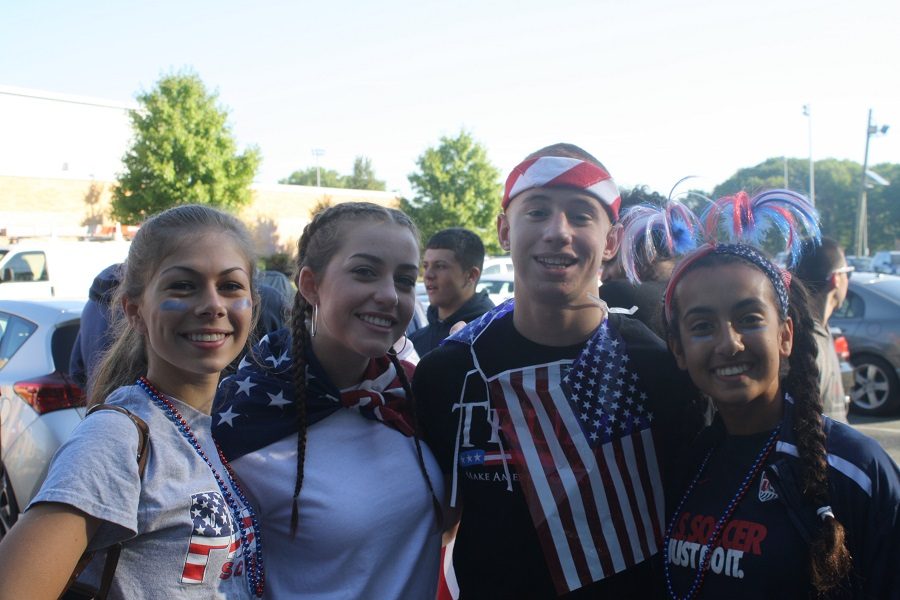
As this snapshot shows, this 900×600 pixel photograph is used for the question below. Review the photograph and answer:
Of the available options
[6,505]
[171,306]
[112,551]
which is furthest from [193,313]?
[6,505]

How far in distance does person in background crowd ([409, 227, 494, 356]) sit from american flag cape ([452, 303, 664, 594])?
345 cm

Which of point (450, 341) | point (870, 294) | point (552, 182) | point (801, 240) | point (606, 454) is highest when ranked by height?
point (552, 182)

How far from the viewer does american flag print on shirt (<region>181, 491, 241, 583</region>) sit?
69.3 inches

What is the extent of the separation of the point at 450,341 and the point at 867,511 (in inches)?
54.6

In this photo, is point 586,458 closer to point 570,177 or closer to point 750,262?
point 750,262

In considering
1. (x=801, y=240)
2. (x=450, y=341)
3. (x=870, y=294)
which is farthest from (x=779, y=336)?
(x=870, y=294)

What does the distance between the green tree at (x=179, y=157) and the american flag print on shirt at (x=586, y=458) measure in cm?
2411

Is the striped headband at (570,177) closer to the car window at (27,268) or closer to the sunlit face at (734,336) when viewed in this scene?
the sunlit face at (734,336)

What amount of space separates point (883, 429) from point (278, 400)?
25.8 ft

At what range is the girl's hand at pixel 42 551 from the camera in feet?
4.89

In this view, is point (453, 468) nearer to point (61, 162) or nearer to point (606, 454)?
point (606, 454)

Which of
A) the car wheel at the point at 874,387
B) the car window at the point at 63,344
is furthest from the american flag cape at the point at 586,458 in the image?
the car wheel at the point at 874,387

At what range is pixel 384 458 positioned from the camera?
7.49 feet

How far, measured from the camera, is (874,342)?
28.4 ft
